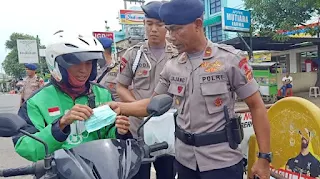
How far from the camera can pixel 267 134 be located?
181cm

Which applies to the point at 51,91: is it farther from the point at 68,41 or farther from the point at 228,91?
the point at 228,91

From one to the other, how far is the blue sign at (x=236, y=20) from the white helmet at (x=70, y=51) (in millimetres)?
11481

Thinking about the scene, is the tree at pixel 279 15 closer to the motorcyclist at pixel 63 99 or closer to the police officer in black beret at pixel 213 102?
the police officer in black beret at pixel 213 102

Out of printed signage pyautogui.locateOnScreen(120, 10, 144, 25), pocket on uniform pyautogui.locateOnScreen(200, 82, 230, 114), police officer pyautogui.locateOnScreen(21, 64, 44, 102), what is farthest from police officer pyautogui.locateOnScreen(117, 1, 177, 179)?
printed signage pyautogui.locateOnScreen(120, 10, 144, 25)

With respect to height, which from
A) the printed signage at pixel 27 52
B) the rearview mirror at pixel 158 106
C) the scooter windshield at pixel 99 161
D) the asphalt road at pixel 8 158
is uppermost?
the printed signage at pixel 27 52

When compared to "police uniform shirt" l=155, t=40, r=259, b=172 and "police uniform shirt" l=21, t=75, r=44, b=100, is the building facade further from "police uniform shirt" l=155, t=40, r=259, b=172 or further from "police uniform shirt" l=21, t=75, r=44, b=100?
"police uniform shirt" l=155, t=40, r=259, b=172

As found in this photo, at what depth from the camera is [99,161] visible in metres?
1.20

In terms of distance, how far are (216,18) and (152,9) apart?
1836cm

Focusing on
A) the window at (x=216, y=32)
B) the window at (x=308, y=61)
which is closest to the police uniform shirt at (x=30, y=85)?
the window at (x=216, y=32)

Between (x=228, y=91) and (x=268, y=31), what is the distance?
12.7 m

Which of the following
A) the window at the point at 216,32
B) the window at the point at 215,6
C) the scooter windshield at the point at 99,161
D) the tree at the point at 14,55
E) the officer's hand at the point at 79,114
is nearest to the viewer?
the scooter windshield at the point at 99,161

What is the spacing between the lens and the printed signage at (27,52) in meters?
23.5

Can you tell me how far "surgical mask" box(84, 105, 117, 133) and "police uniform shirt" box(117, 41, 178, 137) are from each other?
1092 mm

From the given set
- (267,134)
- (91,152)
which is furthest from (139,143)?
(267,134)
